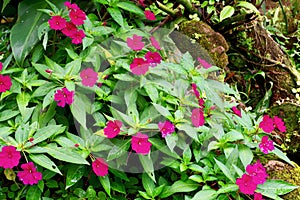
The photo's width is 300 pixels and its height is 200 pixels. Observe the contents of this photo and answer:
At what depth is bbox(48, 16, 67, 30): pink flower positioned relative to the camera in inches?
83.7

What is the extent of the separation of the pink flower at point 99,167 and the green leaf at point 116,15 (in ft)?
2.62

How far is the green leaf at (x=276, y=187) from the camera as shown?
196 centimetres

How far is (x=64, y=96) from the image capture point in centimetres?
193

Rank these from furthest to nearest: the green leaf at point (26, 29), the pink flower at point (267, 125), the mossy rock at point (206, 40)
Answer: the mossy rock at point (206, 40), the green leaf at point (26, 29), the pink flower at point (267, 125)

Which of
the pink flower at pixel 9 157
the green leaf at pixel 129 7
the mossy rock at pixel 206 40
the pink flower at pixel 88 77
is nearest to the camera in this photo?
the pink flower at pixel 9 157

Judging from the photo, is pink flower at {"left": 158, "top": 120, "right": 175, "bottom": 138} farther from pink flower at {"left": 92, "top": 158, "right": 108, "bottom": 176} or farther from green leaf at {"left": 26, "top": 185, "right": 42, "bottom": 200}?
green leaf at {"left": 26, "top": 185, "right": 42, "bottom": 200}

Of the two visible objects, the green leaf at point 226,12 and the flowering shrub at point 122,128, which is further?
the green leaf at point 226,12

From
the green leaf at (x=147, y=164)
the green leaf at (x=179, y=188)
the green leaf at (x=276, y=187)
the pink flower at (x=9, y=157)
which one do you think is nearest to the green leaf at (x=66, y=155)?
the pink flower at (x=9, y=157)

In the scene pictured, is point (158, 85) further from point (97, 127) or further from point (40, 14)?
point (40, 14)

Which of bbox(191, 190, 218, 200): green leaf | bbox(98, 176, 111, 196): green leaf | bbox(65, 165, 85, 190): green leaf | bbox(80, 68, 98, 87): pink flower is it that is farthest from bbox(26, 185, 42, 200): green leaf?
bbox(191, 190, 218, 200): green leaf

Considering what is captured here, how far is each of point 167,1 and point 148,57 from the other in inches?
35.3

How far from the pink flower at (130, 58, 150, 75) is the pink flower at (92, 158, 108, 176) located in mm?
429

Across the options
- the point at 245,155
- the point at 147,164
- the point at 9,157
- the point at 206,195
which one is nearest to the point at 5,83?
the point at 9,157

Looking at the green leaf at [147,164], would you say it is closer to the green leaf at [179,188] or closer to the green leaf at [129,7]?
the green leaf at [179,188]
